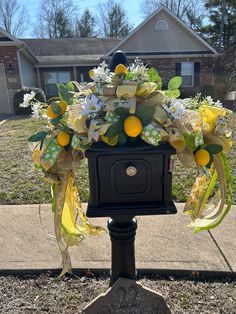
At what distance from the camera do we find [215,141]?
1.52 meters

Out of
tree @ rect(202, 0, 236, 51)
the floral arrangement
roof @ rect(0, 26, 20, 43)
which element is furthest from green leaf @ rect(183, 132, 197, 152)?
tree @ rect(202, 0, 236, 51)

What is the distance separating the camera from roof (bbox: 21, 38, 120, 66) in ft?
62.9

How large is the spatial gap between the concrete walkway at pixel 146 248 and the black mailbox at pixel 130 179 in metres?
1.11

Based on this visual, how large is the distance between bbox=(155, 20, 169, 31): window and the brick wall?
765 centimetres

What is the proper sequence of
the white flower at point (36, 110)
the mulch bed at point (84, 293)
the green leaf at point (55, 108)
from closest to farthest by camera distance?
the green leaf at point (55, 108)
the white flower at point (36, 110)
the mulch bed at point (84, 293)

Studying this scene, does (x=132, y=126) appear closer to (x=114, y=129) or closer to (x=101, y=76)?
(x=114, y=129)

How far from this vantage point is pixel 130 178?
5.03ft

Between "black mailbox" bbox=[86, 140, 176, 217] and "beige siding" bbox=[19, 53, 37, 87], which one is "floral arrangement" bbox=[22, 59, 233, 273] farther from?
"beige siding" bbox=[19, 53, 37, 87]

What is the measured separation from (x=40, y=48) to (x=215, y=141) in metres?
21.8

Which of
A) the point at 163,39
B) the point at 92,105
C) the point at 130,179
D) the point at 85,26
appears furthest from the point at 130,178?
the point at 85,26

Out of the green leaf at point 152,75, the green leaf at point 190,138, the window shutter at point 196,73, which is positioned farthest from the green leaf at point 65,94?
Answer: the window shutter at point 196,73

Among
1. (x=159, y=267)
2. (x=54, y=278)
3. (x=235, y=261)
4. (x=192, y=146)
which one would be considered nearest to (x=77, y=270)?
(x=54, y=278)

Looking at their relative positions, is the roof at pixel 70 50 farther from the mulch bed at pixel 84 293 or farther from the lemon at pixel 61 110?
the lemon at pixel 61 110

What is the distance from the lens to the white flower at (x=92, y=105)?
1.37 meters
